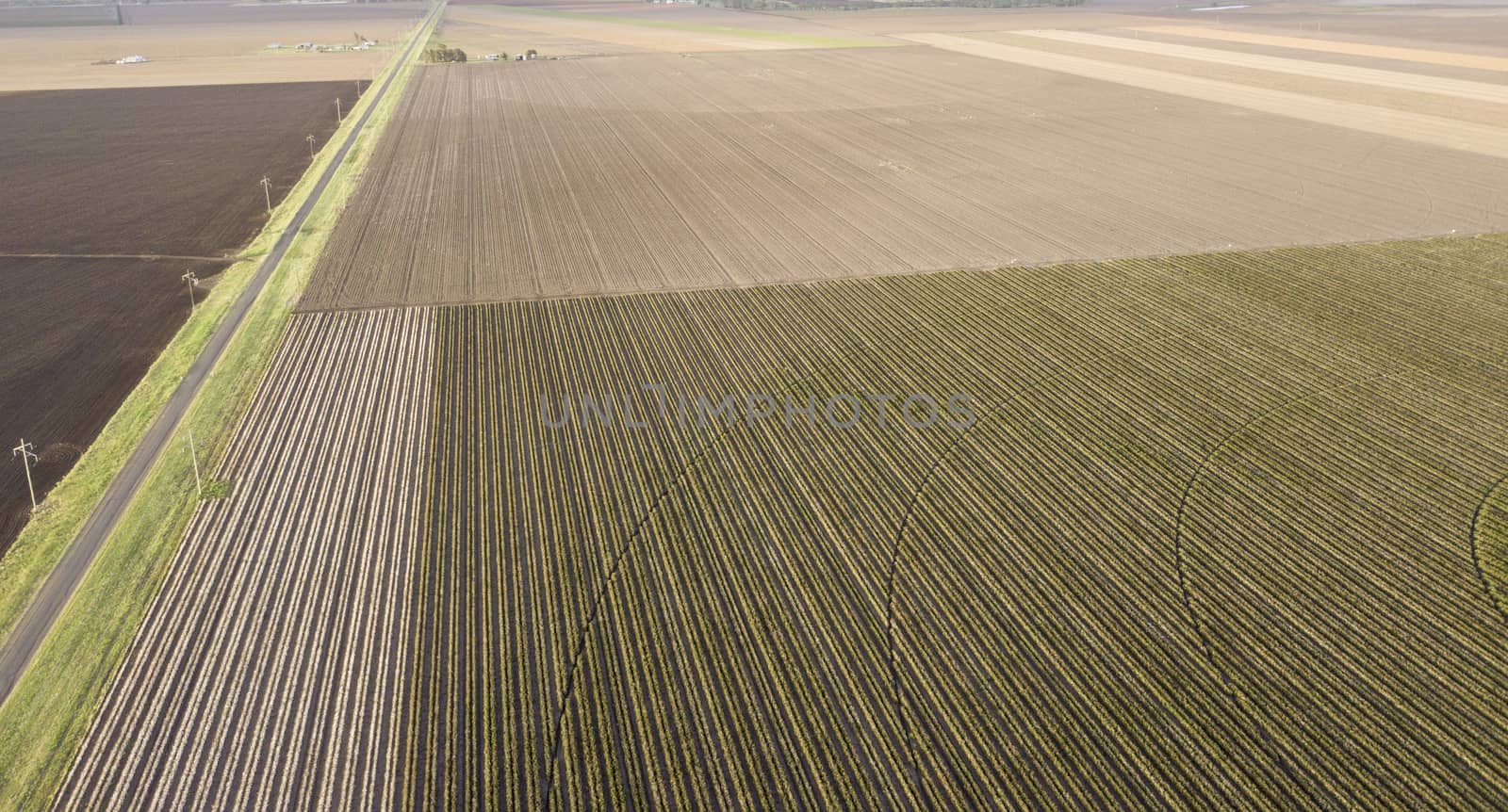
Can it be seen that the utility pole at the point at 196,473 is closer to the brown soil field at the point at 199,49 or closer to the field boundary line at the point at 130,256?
the field boundary line at the point at 130,256

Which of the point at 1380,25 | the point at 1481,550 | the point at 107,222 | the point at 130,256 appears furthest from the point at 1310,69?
the point at 107,222

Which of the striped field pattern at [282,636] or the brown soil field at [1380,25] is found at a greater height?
the brown soil field at [1380,25]

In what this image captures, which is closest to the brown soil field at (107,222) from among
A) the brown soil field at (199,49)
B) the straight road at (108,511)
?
the straight road at (108,511)

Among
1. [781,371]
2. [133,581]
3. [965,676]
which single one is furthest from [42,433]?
[965,676]

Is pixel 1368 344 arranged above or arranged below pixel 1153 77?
below

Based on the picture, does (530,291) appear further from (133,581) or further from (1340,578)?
(1340,578)

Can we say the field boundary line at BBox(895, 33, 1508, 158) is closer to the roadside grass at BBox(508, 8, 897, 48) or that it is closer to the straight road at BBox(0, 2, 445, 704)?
the roadside grass at BBox(508, 8, 897, 48)

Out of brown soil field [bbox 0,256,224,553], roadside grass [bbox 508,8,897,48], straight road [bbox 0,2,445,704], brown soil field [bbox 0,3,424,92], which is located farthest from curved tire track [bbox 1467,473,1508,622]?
roadside grass [bbox 508,8,897,48]

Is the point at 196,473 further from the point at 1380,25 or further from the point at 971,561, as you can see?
the point at 1380,25
